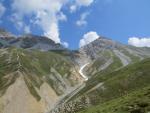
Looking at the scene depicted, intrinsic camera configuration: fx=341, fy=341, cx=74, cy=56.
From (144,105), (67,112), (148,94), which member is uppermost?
(67,112)

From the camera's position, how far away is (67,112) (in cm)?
16625

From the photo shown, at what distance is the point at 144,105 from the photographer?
171 ft

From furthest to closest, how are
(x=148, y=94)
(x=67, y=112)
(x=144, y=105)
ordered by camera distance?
1. (x=67, y=112)
2. (x=148, y=94)
3. (x=144, y=105)

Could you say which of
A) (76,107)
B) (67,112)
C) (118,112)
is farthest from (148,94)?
(76,107)

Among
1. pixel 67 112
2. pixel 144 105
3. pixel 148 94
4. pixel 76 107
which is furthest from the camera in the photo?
pixel 76 107

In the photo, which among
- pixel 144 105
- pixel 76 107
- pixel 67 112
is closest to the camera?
pixel 144 105

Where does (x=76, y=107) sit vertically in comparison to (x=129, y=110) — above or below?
above

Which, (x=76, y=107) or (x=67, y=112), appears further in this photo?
(x=76, y=107)

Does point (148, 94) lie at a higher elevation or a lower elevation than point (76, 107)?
lower

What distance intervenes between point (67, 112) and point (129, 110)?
379 ft

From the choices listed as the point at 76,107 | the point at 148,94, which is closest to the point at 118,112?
the point at 148,94

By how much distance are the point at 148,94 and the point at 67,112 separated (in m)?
105

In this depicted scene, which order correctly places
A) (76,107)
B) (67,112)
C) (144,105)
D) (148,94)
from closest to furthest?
1. (144,105)
2. (148,94)
3. (67,112)
4. (76,107)

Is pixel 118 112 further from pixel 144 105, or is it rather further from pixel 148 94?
pixel 148 94
